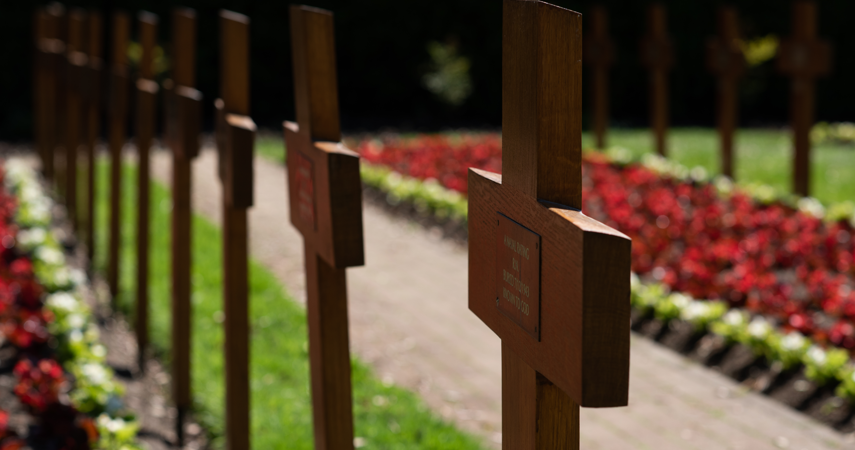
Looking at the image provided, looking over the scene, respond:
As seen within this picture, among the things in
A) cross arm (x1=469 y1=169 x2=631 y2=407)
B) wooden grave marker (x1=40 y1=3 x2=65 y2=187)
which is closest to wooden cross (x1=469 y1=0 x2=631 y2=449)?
cross arm (x1=469 y1=169 x2=631 y2=407)

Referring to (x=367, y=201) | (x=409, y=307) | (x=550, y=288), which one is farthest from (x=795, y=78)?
(x=550, y=288)

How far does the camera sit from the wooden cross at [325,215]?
2.13 meters

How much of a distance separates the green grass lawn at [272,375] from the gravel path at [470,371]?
0.21 metres

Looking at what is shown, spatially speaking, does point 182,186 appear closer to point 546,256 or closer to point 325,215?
point 325,215

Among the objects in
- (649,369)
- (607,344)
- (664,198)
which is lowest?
(649,369)

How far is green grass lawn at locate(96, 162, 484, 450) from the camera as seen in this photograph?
3.45 m

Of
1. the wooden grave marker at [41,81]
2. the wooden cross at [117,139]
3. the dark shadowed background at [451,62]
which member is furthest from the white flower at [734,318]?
the dark shadowed background at [451,62]

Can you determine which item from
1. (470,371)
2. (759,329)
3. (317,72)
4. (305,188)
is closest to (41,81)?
(470,371)

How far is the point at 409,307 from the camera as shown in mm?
5383

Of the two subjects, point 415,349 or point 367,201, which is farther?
point 367,201

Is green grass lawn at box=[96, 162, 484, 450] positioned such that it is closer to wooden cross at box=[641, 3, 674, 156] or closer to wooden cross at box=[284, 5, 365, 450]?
wooden cross at box=[284, 5, 365, 450]

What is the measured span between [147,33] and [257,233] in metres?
2.63

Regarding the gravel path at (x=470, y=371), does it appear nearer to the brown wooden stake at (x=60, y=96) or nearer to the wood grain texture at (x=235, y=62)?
the wood grain texture at (x=235, y=62)

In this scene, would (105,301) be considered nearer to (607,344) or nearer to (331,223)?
(331,223)
